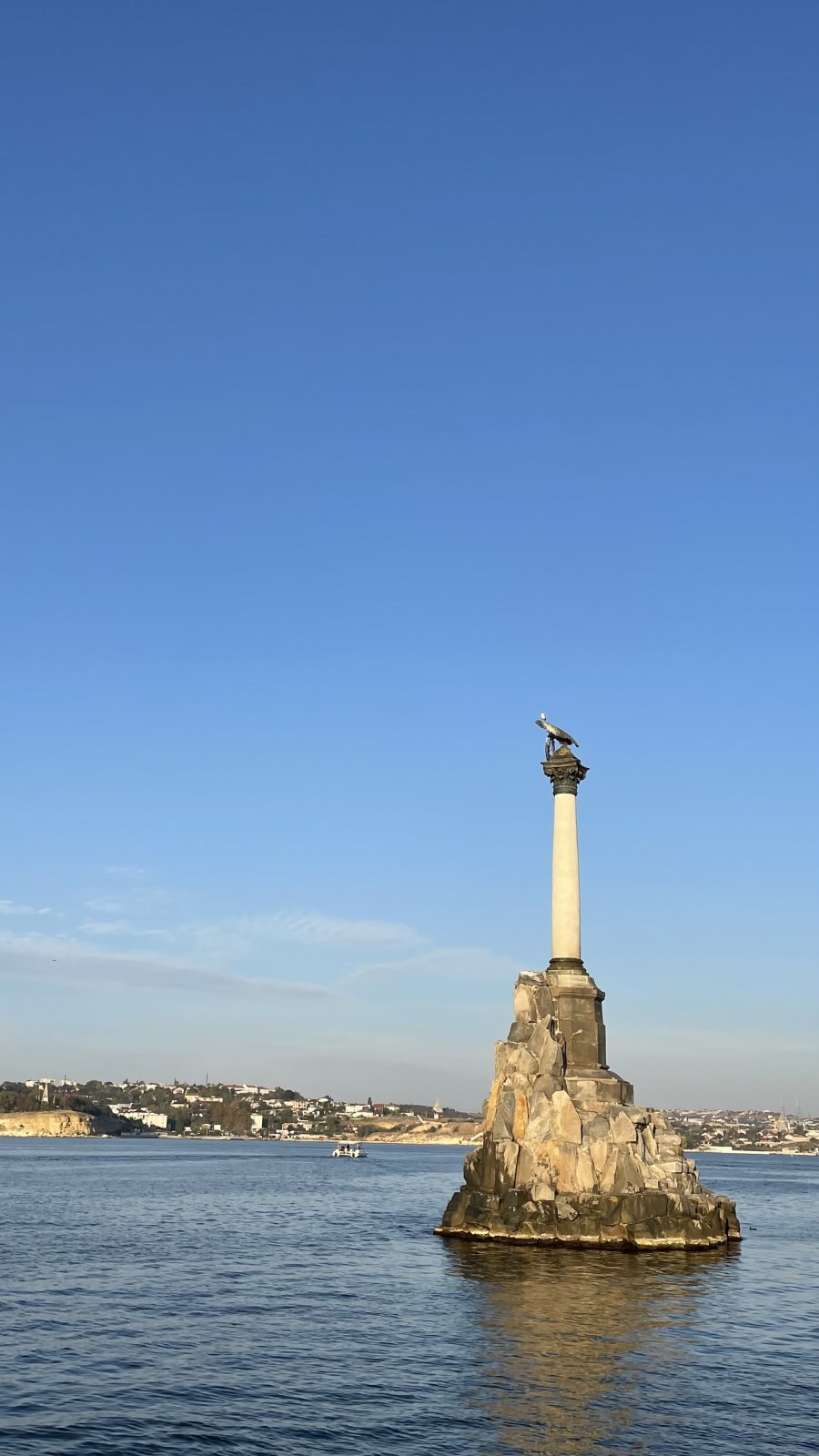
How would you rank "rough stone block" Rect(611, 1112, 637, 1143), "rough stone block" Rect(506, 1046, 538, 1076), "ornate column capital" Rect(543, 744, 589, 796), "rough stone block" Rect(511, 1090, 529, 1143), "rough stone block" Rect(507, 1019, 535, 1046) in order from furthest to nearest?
"ornate column capital" Rect(543, 744, 589, 796), "rough stone block" Rect(507, 1019, 535, 1046), "rough stone block" Rect(506, 1046, 538, 1076), "rough stone block" Rect(511, 1090, 529, 1143), "rough stone block" Rect(611, 1112, 637, 1143)

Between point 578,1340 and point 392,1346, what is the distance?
436cm

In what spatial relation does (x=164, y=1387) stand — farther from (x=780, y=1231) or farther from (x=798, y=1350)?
(x=780, y=1231)

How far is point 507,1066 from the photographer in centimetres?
5375

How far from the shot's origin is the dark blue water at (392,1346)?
2247 cm

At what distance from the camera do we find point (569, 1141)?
1965 inches

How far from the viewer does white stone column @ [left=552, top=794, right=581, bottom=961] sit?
5597 cm

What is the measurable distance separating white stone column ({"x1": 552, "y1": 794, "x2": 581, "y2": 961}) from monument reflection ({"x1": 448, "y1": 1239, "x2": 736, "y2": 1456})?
1295 centimetres

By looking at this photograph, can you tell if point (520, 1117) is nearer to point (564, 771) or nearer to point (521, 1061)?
point (521, 1061)

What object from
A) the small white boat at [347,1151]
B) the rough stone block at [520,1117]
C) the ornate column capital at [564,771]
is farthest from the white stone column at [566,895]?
the small white boat at [347,1151]

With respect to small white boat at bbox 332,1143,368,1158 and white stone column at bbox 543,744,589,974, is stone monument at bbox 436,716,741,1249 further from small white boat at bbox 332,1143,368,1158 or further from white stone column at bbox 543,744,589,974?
small white boat at bbox 332,1143,368,1158

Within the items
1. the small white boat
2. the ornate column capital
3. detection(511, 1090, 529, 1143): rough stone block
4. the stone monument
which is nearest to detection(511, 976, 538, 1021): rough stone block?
the stone monument

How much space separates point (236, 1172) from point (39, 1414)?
106767 mm

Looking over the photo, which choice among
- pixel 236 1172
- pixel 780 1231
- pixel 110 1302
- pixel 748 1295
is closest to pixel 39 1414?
pixel 110 1302

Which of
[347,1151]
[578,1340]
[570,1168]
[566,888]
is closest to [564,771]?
[566,888]
